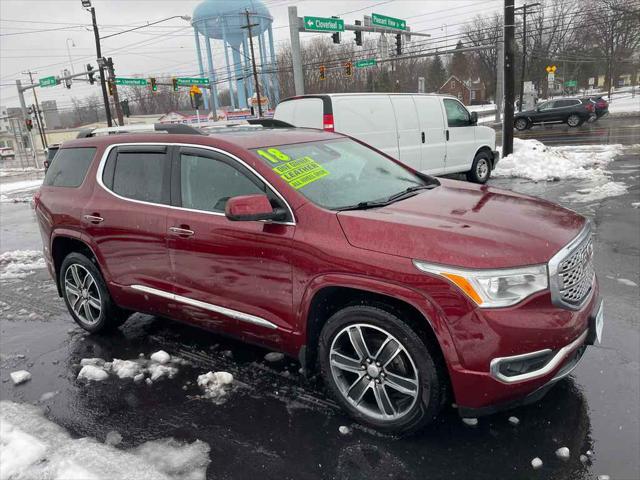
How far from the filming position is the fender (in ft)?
8.67

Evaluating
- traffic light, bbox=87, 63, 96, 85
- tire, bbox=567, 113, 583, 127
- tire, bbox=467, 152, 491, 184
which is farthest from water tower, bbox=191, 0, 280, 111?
tire, bbox=467, 152, 491, 184

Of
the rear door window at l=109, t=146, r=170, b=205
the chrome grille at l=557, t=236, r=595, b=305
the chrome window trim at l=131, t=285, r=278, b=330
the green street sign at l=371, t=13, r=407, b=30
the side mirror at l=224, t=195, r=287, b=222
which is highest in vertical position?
the green street sign at l=371, t=13, r=407, b=30

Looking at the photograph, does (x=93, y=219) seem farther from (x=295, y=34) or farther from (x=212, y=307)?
(x=295, y=34)

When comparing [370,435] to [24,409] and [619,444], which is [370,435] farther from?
[24,409]

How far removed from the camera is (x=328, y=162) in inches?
150

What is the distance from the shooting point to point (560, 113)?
28.7 meters

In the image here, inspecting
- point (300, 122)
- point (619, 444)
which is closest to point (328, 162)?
point (619, 444)

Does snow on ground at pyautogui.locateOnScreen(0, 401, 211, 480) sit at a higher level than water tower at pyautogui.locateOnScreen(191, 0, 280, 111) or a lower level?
lower

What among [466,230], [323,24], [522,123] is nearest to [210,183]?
[466,230]

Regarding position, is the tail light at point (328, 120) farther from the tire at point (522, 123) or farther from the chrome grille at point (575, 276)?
the tire at point (522, 123)

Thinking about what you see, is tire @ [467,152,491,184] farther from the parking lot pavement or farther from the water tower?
the water tower

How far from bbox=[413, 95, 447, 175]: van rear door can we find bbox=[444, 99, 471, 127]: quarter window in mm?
278

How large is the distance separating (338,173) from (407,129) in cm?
678

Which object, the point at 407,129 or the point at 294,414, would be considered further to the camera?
the point at 407,129
